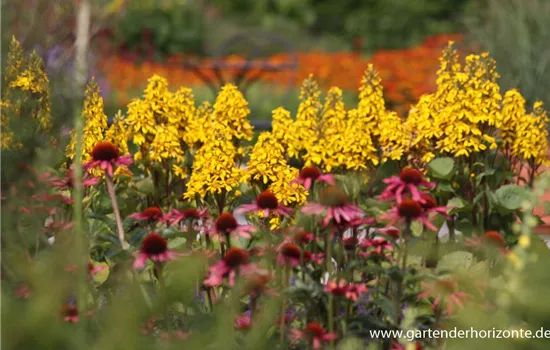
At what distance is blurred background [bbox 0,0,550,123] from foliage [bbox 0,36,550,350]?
162 inches

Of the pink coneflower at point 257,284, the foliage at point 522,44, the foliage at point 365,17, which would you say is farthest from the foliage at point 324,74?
the pink coneflower at point 257,284

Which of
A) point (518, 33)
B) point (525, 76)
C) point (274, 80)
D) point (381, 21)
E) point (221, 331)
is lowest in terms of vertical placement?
point (221, 331)

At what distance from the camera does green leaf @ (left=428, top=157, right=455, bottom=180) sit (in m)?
3.43

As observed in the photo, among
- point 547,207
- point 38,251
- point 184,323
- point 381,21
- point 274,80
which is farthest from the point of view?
point 381,21

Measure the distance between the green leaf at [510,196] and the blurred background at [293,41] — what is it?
4.19 meters

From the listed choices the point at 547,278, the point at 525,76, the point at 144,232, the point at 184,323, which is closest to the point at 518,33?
the point at 525,76

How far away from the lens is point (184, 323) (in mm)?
2305

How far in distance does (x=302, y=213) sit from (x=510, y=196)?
961 mm

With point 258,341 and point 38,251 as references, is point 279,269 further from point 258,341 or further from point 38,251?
point 258,341

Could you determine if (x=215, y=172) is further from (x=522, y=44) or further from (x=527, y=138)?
(x=522, y=44)

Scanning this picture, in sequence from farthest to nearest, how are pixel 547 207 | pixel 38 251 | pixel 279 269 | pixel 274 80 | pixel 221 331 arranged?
1. pixel 274 80
2. pixel 547 207
3. pixel 38 251
4. pixel 279 269
5. pixel 221 331

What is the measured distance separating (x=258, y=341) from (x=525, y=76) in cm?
644

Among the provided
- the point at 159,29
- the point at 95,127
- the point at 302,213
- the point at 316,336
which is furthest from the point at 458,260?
the point at 159,29

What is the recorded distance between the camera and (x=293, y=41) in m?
12.7
